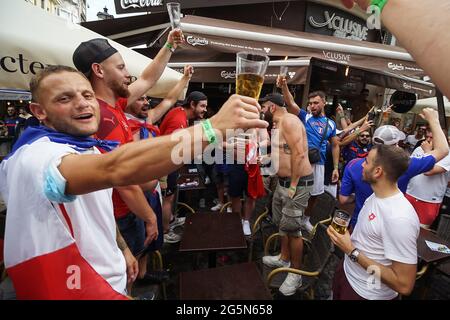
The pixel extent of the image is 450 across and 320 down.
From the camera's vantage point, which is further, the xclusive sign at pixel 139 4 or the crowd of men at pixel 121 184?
the xclusive sign at pixel 139 4

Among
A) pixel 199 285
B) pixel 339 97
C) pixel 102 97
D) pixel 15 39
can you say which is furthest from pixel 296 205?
pixel 339 97

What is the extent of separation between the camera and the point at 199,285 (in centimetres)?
195

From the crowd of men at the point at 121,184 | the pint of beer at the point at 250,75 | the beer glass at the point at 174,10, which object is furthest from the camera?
the beer glass at the point at 174,10

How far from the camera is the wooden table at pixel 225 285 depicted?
1.84m

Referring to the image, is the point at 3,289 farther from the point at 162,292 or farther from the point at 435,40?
the point at 435,40

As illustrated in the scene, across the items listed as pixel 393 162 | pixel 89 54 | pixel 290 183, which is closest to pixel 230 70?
pixel 290 183

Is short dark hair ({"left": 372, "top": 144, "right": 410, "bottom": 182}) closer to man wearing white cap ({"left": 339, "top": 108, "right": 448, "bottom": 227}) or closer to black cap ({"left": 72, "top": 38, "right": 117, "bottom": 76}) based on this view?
man wearing white cap ({"left": 339, "top": 108, "right": 448, "bottom": 227})

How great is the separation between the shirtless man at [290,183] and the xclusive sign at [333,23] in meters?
6.25

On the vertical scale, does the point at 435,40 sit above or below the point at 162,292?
above

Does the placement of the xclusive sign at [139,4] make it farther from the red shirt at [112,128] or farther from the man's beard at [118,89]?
the red shirt at [112,128]

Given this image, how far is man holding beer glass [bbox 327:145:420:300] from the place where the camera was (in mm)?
1736

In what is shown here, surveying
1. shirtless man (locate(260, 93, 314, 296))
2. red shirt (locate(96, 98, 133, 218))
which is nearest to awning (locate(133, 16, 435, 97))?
shirtless man (locate(260, 93, 314, 296))

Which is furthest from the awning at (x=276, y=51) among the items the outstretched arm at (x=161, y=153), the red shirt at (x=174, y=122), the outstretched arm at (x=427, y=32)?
the outstretched arm at (x=427, y=32)
